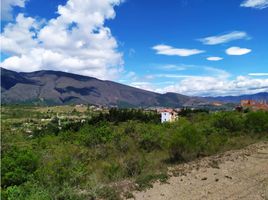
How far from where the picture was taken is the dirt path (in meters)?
10.3

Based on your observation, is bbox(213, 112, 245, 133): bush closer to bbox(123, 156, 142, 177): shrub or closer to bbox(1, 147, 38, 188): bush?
bbox(123, 156, 142, 177): shrub

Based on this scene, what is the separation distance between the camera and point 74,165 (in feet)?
43.3

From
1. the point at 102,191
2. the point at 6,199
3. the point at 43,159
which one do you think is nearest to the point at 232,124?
the point at 43,159

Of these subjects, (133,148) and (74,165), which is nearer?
(74,165)

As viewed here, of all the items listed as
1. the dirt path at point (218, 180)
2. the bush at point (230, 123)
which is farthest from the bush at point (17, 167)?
the bush at point (230, 123)

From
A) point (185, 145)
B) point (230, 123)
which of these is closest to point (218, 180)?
point (185, 145)

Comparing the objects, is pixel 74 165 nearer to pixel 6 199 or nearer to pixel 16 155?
pixel 16 155

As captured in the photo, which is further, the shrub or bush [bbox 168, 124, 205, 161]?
bush [bbox 168, 124, 205, 161]

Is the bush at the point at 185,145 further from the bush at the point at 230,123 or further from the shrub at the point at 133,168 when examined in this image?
the bush at the point at 230,123

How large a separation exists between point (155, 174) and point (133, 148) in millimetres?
10342

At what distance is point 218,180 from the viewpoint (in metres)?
12.0

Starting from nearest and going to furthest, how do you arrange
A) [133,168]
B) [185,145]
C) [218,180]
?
[218,180]
[133,168]
[185,145]

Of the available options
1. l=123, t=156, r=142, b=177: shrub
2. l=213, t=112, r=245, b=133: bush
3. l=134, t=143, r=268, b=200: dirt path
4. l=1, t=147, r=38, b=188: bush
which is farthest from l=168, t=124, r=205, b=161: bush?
l=213, t=112, r=245, b=133: bush

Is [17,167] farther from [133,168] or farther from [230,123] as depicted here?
[230,123]
